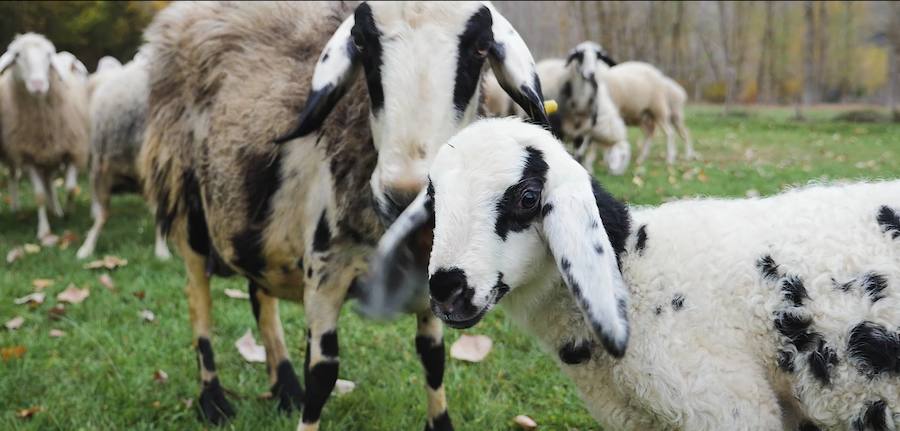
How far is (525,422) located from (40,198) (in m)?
6.77

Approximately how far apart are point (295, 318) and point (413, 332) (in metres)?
0.87

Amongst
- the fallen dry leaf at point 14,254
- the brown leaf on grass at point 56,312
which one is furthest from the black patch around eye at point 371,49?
the fallen dry leaf at point 14,254

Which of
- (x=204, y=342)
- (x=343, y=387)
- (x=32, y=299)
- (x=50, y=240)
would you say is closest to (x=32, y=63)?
(x=50, y=240)

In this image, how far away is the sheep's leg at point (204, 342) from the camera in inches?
141

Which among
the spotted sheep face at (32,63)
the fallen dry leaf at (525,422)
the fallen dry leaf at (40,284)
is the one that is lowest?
the fallen dry leaf at (40,284)

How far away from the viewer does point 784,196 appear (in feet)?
7.09

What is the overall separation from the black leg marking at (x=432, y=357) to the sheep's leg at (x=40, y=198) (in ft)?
19.6

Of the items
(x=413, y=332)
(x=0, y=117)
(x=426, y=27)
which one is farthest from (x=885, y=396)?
(x=0, y=117)

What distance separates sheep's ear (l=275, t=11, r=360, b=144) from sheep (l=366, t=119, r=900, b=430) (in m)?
0.72

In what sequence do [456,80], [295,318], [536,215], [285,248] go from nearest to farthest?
1. [536,215]
2. [456,80]
3. [285,248]
4. [295,318]

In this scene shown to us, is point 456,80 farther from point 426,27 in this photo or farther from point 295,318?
point 295,318

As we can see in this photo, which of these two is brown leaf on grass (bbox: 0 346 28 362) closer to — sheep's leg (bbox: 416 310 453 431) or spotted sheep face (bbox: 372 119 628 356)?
sheep's leg (bbox: 416 310 453 431)

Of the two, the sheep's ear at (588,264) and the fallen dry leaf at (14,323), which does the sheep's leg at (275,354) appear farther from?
the sheep's ear at (588,264)

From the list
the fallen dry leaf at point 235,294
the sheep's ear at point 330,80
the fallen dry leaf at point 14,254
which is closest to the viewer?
the sheep's ear at point 330,80
